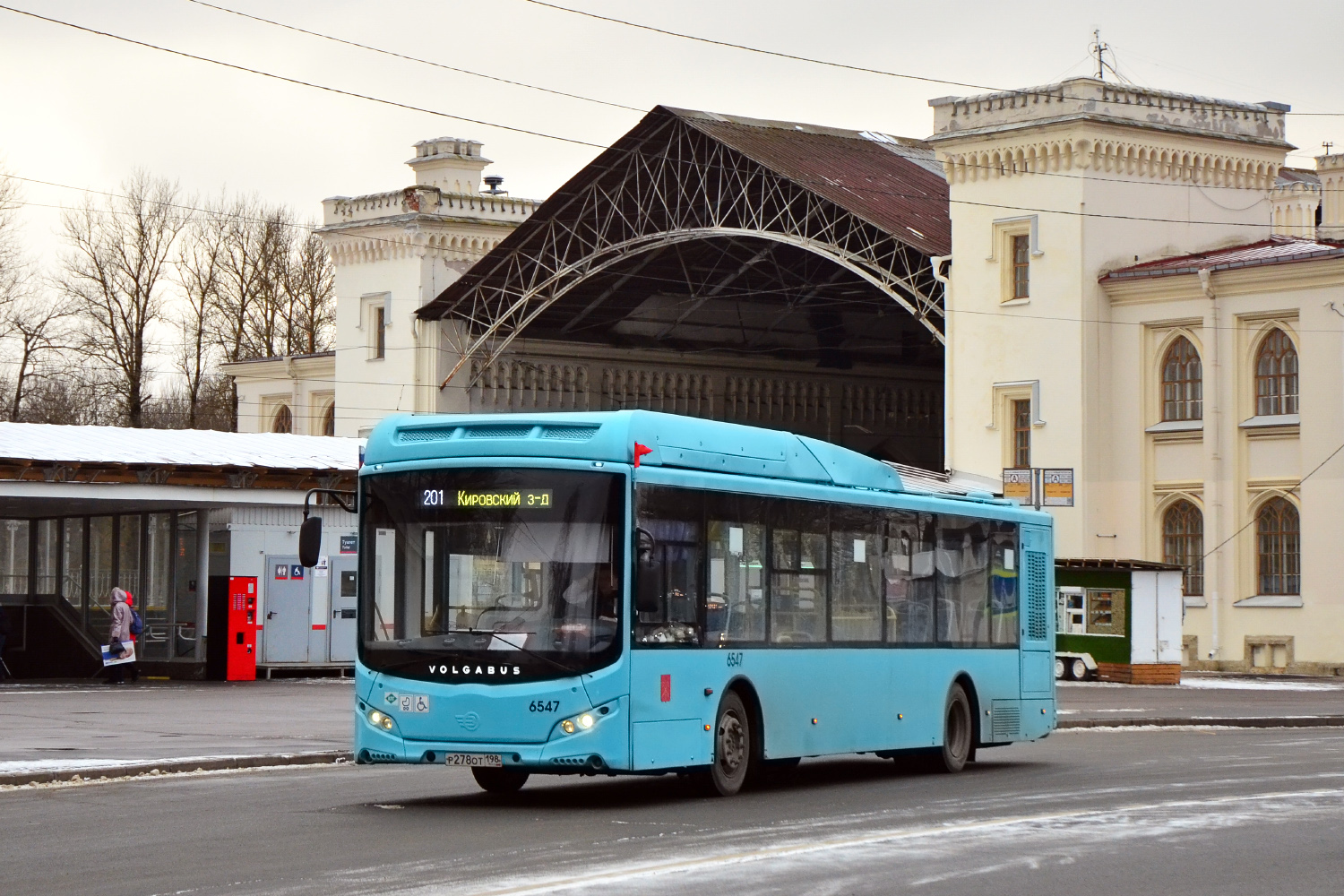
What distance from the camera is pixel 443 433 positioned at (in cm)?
1572

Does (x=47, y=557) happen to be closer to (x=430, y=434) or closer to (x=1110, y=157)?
(x=1110, y=157)

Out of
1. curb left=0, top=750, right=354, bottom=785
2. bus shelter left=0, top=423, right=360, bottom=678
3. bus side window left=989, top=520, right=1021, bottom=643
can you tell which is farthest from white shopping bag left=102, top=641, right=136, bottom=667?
bus side window left=989, top=520, right=1021, bottom=643

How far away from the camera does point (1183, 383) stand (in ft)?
155

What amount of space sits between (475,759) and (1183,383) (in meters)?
34.6

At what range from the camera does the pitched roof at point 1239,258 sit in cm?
4475

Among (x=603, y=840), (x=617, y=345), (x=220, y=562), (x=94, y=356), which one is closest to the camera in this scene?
(x=603, y=840)

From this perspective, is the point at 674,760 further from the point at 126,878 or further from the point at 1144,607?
the point at 1144,607

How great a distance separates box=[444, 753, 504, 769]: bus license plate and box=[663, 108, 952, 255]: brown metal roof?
114ft

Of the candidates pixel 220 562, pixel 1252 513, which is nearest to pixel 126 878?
pixel 220 562

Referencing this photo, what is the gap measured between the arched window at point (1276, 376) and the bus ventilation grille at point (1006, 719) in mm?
26494

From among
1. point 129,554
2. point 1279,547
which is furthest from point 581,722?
point 1279,547

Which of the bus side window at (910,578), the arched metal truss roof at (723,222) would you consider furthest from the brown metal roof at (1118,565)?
the bus side window at (910,578)

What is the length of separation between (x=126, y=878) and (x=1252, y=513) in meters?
37.6

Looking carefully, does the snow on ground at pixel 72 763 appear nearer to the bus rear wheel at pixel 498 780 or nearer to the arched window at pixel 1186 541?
the bus rear wheel at pixel 498 780
